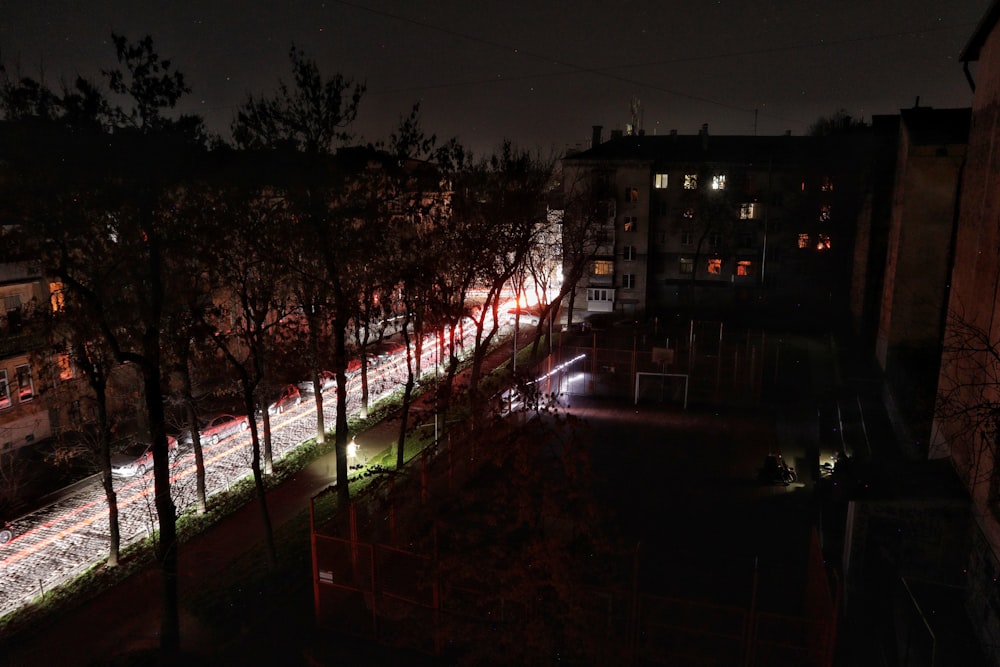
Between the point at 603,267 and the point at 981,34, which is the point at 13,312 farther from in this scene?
the point at 603,267

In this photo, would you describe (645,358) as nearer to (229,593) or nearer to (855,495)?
(855,495)

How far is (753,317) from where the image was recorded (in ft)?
131

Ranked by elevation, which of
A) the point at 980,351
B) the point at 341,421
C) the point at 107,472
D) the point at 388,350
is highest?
the point at 980,351

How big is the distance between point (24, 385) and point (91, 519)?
26.5 ft

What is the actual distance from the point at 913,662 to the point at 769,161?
36.6 meters

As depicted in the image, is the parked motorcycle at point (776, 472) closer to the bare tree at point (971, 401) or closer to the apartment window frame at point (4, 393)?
the bare tree at point (971, 401)

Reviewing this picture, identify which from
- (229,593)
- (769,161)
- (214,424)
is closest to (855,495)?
(229,593)

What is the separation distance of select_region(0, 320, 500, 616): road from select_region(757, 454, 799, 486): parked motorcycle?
39.8 feet

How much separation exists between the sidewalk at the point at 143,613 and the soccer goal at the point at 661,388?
12528mm

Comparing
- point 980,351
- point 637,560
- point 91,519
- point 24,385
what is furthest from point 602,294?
point 637,560

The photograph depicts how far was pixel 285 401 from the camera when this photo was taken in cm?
2723

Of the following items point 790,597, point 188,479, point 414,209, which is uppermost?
point 414,209

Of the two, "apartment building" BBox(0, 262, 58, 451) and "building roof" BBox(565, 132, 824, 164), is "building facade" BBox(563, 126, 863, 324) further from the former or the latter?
"apartment building" BBox(0, 262, 58, 451)

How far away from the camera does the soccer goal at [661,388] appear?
24.1m
